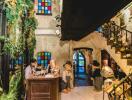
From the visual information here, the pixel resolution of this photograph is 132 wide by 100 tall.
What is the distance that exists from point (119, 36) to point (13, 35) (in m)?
6.34

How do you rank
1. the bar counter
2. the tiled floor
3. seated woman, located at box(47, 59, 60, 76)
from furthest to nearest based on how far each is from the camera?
the tiled floor, seated woman, located at box(47, 59, 60, 76), the bar counter

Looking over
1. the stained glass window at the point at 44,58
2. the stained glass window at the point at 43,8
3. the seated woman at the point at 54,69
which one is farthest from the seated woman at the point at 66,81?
the stained glass window at the point at 43,8

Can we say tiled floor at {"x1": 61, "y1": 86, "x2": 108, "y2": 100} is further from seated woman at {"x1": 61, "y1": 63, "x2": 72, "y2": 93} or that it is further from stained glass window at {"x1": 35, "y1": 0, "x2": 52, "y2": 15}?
stained glass window at {"x1": 35, "y1": 0, "x2": 52, "y2": 15}

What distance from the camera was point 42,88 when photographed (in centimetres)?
845

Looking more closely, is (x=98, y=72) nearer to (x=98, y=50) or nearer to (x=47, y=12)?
(x=98, y=50)

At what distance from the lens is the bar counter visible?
27.5 ft

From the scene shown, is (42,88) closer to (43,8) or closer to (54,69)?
(54,69)

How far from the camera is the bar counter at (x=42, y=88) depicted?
27.5 feet

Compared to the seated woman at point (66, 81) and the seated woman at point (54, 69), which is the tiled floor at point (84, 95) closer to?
the seated woman at point (66, 81)

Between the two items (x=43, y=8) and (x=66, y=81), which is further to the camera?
(x=43, y=8)

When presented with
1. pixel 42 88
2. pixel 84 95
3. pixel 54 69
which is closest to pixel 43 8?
pixel 84 95

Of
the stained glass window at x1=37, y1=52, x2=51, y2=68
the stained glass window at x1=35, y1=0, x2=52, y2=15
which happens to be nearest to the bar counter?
the stained glass window at x1=37, y1=52, x2=51, y2=68

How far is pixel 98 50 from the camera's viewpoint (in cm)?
1498

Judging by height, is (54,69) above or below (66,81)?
above
